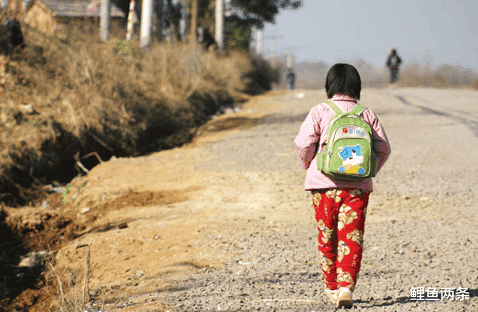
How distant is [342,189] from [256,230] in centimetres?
237

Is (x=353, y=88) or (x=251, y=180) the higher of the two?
(x=353, y=88)

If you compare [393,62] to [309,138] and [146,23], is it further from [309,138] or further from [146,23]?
[309,138]

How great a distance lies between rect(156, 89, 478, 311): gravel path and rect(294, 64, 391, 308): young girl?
35 cm

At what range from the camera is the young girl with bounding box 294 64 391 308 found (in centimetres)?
347

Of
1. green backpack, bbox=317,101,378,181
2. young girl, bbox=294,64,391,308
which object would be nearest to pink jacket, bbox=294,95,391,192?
young girl, bbox=294,64,391,308

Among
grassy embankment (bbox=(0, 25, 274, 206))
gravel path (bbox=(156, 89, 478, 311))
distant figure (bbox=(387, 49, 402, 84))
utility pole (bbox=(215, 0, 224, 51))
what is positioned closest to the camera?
gravel path (bbox=(156, 89, 478, 311))

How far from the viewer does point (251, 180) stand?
316 inches

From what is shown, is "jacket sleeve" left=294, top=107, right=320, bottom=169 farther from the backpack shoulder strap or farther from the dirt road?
the dirt road

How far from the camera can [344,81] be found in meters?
3.54

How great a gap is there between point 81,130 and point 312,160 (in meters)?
6.81

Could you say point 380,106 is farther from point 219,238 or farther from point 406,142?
point 219,238

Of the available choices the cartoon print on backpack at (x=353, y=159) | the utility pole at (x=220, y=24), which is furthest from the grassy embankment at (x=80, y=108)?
the utility pole at (x=220, y=24)

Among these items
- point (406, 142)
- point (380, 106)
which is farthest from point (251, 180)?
point (380, 106)

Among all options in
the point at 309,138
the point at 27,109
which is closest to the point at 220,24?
the point at 27,109
